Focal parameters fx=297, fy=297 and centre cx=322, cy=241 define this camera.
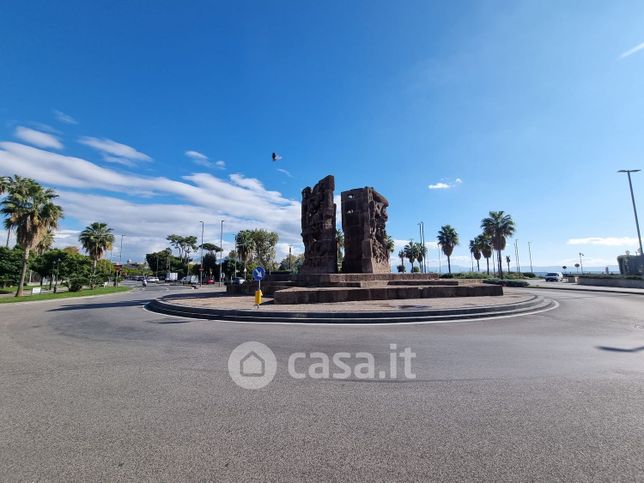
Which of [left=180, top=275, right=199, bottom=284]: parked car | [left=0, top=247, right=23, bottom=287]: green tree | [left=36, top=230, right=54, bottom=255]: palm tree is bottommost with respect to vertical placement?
[left=180, top=275, right=199, bottom=284]: parked car

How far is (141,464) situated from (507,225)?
57286 millimetres

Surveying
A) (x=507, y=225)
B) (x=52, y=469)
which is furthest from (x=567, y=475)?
(x=507, y=225)

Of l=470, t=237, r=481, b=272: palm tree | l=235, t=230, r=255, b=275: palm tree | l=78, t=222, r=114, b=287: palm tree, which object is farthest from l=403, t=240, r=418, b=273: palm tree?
l=78, t=222, r=114, b=287: palm tree

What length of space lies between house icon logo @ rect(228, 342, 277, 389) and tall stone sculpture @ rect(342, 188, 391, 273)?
15213 millimetres

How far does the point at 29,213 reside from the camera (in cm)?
2792

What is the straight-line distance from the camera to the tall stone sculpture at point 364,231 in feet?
70.5

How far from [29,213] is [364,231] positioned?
31321 millimetres

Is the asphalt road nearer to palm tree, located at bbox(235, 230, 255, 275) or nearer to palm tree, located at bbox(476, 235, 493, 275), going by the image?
palm tree, located at bbox(235, 230, 255, 275)

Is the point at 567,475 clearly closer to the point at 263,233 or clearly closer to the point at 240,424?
the point at 240,424

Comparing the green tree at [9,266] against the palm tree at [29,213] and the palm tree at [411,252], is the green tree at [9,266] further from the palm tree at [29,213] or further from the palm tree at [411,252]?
the palm tree at [411,252]

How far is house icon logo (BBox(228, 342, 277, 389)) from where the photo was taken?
4.76 meters

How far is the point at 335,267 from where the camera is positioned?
21594 millimetres

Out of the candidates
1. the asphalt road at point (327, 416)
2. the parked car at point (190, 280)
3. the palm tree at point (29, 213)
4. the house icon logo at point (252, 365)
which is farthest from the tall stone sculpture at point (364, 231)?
the parked car at point (190, 280)

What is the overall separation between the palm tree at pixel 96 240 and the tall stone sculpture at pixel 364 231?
43749 millimetres
